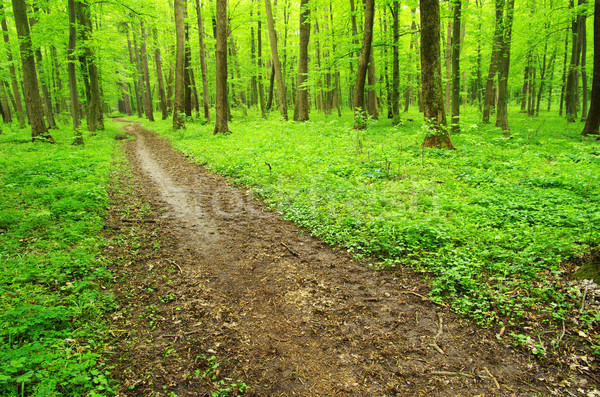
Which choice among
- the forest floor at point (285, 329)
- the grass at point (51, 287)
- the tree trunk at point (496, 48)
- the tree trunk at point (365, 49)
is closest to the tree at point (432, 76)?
the tree trunk at point (365, 49)

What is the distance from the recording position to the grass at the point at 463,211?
3.76 m

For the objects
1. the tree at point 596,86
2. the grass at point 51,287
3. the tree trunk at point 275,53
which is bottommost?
the grass at point 51,287

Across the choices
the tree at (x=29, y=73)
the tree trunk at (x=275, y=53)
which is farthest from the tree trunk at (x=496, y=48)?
the tree at (x=29, y=73)

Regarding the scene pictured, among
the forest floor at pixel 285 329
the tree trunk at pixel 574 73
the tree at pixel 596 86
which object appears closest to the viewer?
the forest floor at pixel 285 329

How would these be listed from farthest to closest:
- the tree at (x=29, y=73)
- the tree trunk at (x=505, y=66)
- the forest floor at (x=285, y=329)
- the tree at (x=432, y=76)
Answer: the tree trunk at (x=505, y=66), the tree at (x=29, y=73), the tree at (x=432, y=76), the forest floor at (x=285, y=329)

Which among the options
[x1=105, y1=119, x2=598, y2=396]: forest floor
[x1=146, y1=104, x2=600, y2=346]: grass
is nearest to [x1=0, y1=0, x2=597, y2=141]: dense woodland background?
[x1=146, y1=104, x2=600, y2=346]: grass

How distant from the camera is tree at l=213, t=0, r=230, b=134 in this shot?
1474cm

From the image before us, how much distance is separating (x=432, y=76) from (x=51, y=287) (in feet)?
34.1

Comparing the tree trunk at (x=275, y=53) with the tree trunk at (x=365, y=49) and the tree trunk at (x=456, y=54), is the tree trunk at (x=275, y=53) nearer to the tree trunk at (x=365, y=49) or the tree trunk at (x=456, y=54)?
the tree trunk at (x=365, y=49)

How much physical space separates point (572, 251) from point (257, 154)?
373 inches

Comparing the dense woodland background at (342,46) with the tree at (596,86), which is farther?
the dense woodland background at (342,46)

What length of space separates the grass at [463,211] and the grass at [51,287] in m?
3.65

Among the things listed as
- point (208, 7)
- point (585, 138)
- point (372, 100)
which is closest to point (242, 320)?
point (585, 138)

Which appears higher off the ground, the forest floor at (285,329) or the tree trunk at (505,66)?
the tree trunk at (505,66)
